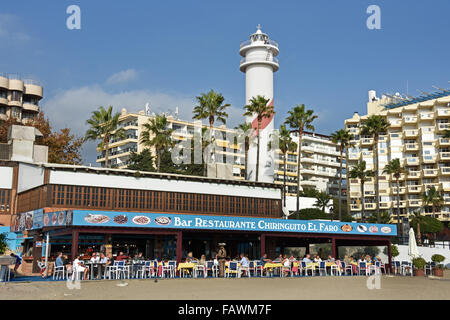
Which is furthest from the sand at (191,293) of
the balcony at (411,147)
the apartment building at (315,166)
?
the apartment building at (315,166)

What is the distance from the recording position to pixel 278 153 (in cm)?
9875

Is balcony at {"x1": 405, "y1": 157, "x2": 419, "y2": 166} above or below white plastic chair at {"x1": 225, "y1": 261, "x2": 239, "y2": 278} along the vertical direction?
above

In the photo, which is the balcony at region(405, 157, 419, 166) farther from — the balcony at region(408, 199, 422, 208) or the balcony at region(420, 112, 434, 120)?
the balcony at region(420, 112, 434, 120)

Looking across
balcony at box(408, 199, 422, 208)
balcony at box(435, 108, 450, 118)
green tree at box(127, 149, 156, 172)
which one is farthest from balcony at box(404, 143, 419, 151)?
green tree at box(127, 149, 156, 172)

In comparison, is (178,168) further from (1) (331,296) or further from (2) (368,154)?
(1) (331,296)

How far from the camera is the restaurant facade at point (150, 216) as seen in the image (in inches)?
1113

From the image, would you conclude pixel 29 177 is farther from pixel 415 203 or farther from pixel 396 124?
pixel 396 124

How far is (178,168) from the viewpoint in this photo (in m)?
74.4

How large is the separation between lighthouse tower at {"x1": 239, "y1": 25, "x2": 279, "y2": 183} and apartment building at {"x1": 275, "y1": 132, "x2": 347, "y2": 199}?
31159 millimetres

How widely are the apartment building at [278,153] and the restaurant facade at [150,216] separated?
49.0m

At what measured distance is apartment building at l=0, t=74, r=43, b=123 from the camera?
79.9 meters

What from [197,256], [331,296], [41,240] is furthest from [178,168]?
[331,296]

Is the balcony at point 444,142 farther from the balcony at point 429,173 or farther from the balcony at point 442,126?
the balcony at point 429,173

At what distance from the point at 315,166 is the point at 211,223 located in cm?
7900
